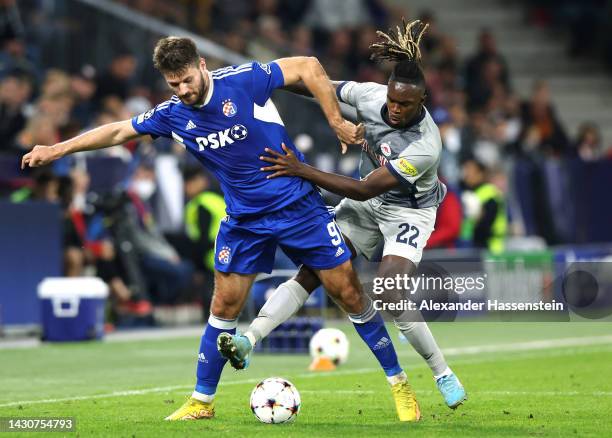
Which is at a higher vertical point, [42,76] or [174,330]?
[42,76]

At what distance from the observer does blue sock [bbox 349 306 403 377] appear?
27.9 feet

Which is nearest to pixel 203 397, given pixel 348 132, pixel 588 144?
pixel 348 132

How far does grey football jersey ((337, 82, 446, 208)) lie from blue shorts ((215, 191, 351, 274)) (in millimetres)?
584

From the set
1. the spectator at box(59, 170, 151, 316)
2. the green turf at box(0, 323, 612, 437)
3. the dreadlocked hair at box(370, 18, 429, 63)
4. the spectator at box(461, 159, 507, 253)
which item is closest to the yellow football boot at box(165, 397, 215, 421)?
the green turf at box(0, 323, 612, 437)

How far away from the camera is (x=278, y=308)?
8.57m

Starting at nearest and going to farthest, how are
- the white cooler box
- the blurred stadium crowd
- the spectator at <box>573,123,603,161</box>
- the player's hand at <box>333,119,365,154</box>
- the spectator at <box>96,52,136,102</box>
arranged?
the player's hand at <box>333,119,365,154</box> → the white cooler box → the blurred stadium crowd → the spectator at <box>96,52,136,102</box> → the spectator at <box>573,123,603,161</box>

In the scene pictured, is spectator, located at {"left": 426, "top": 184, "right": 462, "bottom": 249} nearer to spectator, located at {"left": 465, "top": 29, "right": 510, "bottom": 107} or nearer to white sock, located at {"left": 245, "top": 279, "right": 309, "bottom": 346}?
spectator, located at {"left": 465, "top": 29, "right": 510, "bottom": 107}

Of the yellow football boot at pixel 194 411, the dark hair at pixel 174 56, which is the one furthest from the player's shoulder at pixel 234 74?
the yellow football boot at pixel 194 411

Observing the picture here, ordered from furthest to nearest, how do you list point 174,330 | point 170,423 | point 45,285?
point 174,330
point 45,285
point 170,423

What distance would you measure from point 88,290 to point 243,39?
7019mm

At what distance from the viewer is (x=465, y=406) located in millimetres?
9102

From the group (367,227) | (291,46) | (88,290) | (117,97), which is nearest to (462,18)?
(291,46)

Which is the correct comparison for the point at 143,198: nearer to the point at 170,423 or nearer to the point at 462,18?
the point at 170,423

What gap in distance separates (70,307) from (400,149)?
6.62m
